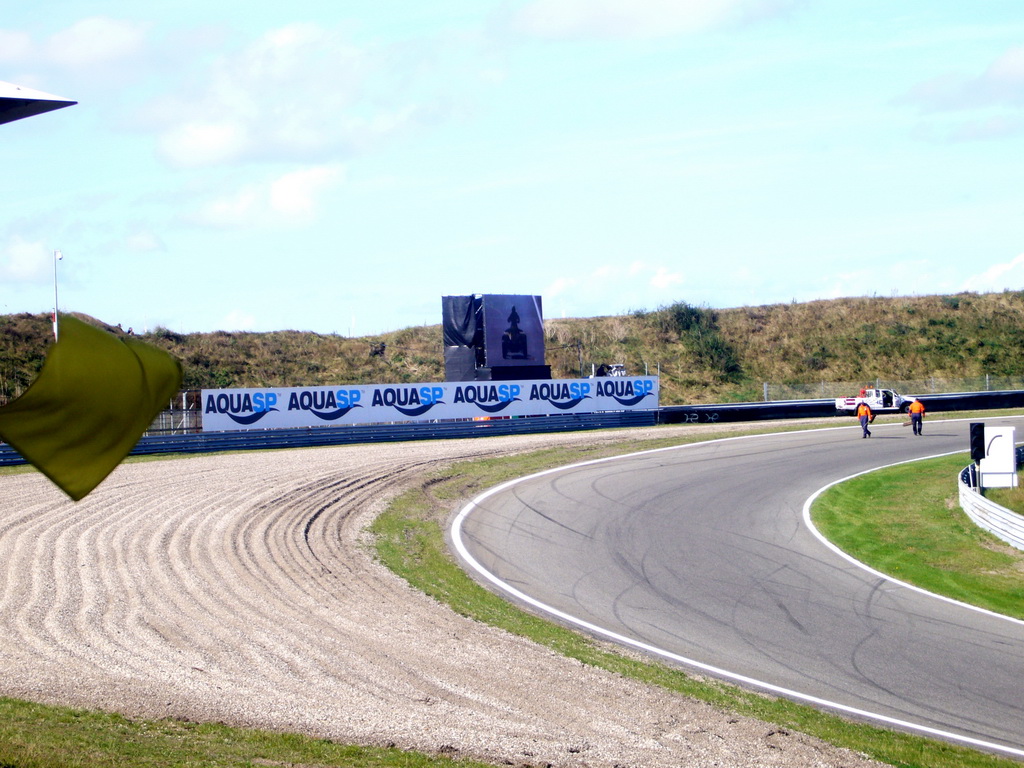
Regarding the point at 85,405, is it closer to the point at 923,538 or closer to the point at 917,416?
the point at 923,538

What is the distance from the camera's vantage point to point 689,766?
25.8 feet

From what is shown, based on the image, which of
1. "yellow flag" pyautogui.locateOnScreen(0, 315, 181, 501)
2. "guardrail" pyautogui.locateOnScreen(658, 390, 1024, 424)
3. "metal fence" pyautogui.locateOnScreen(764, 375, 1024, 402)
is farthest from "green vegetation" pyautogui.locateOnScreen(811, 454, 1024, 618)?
"metal fence" pyautogui.locateOnScreen(764, 375, 1024, 402)

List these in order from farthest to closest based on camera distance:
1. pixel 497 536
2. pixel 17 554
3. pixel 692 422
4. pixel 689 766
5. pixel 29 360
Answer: pixel 29 360
pixel 692 422
pixel 497 536
pixel 17 554
pixel 689 766

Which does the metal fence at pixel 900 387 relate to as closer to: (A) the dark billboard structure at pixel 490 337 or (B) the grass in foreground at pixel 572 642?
(A) the dark billboard structure at pixel 490 337

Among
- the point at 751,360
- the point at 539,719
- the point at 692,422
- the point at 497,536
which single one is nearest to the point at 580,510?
the point at 497,536

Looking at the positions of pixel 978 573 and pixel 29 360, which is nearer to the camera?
pixel 978 573

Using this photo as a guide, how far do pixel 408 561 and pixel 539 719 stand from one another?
348 inches

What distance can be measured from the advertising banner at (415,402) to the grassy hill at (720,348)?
2227cm

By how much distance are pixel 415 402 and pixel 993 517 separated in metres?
24.7

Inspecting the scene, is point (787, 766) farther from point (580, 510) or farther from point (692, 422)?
point (692, 422)

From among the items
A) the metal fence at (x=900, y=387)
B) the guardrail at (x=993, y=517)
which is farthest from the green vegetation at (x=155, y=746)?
the metal fence at (x=900, y=387)

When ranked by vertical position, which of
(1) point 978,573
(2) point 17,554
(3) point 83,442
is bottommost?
(1) point 978,573

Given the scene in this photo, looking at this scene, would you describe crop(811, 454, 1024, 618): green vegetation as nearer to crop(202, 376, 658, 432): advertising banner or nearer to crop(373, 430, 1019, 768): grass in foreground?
crop(373, 430, 1019, 768): grass in foreground

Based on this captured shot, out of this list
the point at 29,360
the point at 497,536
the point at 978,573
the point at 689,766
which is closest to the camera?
the point at 689,766
